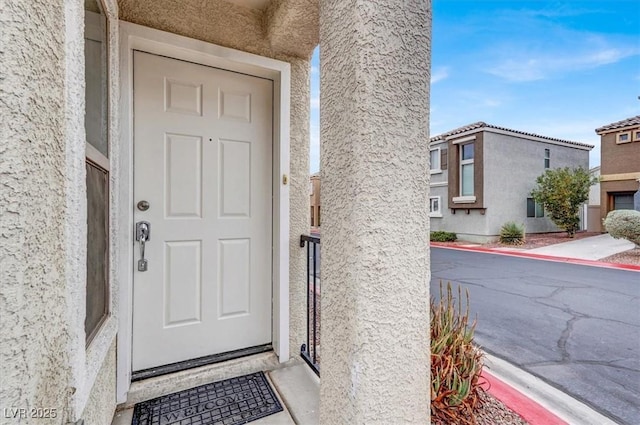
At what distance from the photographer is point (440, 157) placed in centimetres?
1372

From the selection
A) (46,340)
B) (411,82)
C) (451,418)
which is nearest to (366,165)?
(411,82)

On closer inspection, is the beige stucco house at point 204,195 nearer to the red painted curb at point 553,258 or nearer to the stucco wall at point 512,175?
the red painted curb at point 553,258

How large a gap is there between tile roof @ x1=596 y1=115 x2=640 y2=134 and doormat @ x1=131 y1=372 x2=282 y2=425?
16.5 metres

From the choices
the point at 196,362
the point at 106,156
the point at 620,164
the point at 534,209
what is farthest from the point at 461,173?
the point at 106,156

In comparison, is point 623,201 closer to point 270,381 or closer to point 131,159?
point 270,381

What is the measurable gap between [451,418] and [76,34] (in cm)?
256

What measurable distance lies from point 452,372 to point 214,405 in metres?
1.52

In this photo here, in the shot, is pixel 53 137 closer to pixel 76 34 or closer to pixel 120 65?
pixel 76 34

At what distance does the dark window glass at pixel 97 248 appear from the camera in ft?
4.49

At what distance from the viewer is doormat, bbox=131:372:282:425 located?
180cm

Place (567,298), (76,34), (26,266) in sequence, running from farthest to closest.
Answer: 1. (567,298)
2. (76,34)
3. (26,266)

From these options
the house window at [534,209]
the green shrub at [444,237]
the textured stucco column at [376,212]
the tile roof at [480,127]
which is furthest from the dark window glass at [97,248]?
the house window at [534,209]

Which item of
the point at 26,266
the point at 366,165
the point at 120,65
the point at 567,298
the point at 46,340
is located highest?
the point at 120,65

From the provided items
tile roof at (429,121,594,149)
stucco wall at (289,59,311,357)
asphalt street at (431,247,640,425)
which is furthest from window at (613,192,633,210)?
stucco wall at (289,59,311,357)
